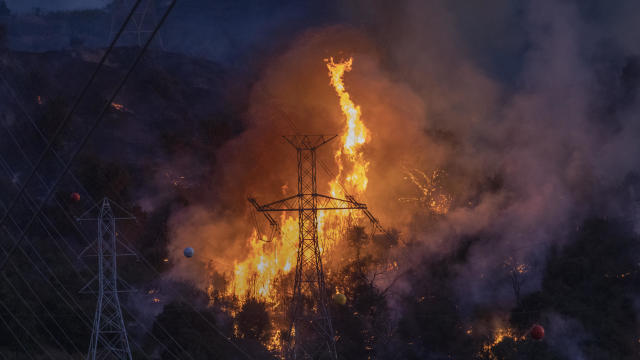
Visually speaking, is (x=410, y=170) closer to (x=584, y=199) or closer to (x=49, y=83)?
(x=584, y=199)

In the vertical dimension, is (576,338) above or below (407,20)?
below

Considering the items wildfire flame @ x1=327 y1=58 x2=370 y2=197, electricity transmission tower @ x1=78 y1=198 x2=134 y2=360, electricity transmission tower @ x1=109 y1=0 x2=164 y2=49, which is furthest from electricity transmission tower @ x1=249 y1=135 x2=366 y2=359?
electricity transmission tower @ x1=109 y1=0 x2=164 y2=49

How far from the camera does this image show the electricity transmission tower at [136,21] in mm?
66688

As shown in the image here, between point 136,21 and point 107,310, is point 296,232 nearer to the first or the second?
point 107,310

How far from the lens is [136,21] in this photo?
227 feet

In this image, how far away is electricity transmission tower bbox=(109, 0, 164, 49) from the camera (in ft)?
219

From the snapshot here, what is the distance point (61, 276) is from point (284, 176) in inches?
838

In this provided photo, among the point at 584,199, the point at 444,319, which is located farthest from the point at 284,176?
the point at 584,199

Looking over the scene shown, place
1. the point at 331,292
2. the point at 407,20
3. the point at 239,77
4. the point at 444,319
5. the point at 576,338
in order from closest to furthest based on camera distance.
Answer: the point at 576,338, the point at 444,319, the point at 331,292, the point at 407,20, the point at 239,77

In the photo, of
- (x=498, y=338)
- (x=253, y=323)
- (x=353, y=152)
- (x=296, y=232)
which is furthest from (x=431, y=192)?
(x=253, y=323)

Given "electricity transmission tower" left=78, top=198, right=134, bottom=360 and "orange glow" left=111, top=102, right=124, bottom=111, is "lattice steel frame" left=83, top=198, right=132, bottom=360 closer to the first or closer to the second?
"electricity transmission tower" left=78, top=198, right=134, bottom=360

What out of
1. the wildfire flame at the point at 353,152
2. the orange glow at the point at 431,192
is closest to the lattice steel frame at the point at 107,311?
the wildfire flame at the point at 353,152

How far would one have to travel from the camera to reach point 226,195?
184 feet

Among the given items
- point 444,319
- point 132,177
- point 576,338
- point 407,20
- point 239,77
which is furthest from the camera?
point 239,77
